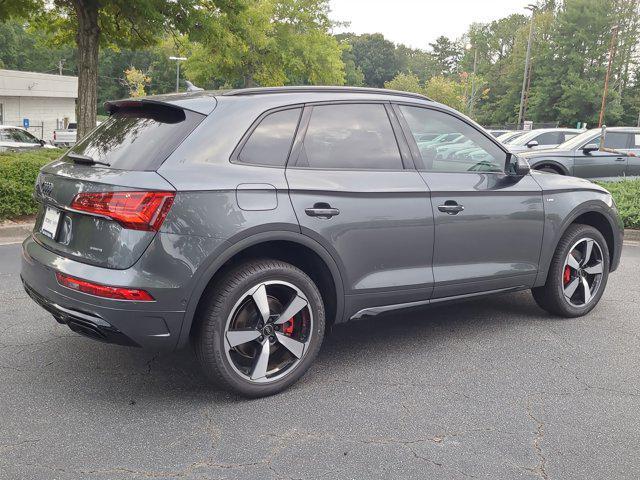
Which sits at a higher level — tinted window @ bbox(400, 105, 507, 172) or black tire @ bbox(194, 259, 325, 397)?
tinted window @ bbox(400, 105, 507, 172)

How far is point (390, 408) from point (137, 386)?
1.43 m

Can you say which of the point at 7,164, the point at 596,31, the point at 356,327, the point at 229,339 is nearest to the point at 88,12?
the point at 7,164

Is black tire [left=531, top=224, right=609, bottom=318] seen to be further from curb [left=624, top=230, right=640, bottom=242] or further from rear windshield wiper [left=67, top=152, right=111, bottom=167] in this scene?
curb [left=624, top=230, right=640, bottom=242]

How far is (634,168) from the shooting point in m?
13.2

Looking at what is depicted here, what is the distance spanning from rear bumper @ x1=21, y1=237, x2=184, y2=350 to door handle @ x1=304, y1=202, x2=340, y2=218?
847 millimetres

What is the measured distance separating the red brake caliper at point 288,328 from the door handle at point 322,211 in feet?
1.97

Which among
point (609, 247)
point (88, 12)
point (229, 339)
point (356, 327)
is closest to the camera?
point (229, 339)

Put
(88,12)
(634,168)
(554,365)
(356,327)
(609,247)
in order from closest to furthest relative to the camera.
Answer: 1. (554,365)
2. (356,327)
3. (609,247)
4. (88,12)
5. (634,168)

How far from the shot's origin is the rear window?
326 centimetres

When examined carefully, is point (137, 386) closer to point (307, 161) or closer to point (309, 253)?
point (309, 253)

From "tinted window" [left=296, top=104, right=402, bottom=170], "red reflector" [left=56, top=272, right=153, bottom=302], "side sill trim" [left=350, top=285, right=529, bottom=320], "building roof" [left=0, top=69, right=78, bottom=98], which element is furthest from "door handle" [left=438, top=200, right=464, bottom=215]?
"building roof" [left=0, top=69, right=78, bottom=98]

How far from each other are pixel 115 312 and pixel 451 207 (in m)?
2.17

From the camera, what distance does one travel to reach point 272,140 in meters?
3.54

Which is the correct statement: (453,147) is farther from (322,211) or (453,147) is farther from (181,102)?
(181,102)
